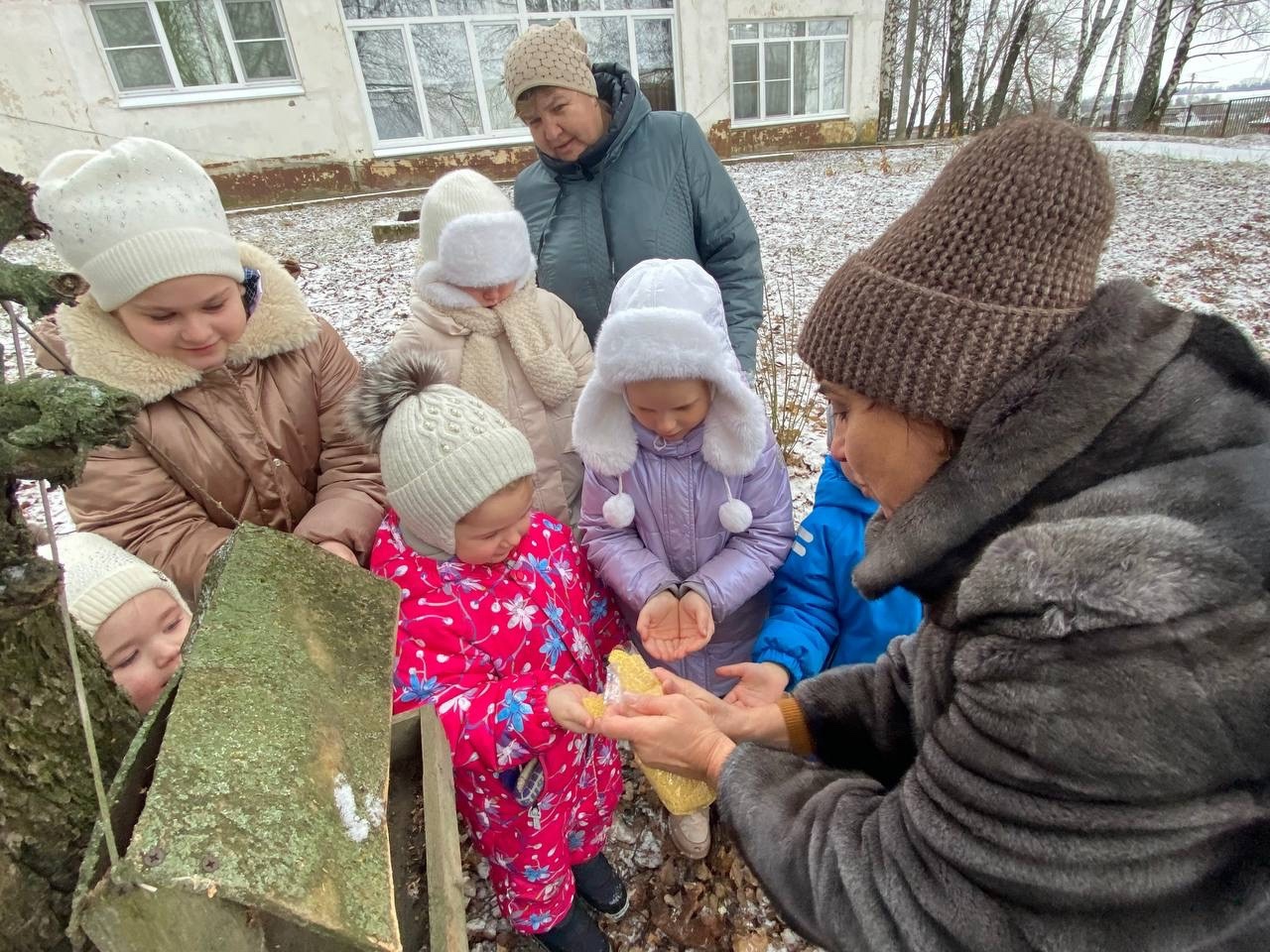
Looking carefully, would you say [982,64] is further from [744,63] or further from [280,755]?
[280,755]

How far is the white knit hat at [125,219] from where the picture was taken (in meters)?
1.69

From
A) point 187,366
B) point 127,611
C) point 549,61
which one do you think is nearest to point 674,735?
point 127,611

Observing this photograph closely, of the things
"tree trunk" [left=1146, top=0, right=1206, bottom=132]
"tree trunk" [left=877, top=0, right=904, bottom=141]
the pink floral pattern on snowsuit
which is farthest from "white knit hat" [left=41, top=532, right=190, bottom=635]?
"tree trunk" [left=1146, top=0, right=1206, bottom=132]

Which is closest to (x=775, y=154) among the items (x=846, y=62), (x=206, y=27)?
(x=846, y=62)

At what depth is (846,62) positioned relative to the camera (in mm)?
15922

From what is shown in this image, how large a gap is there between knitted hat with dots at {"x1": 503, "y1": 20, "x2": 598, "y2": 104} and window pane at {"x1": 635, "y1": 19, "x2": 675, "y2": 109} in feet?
41.6

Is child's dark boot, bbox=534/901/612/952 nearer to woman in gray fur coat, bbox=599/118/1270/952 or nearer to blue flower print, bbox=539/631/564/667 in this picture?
blue flower print, bbox=539/631/564/667

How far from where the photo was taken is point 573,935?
2158 mm

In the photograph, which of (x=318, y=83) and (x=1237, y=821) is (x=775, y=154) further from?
(x=1237, y=821)

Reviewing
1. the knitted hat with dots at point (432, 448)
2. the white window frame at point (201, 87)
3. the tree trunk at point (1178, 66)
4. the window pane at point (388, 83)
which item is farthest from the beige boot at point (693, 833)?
the tree trunk at point (1178, 66)

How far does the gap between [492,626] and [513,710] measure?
0.25 meters

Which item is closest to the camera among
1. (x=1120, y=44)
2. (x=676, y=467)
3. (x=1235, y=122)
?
(x=676, y=467)

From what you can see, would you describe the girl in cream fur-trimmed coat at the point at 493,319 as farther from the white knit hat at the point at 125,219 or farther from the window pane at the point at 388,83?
the window pane at the point at 388,83

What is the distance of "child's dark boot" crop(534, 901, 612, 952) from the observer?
2.16 meters
